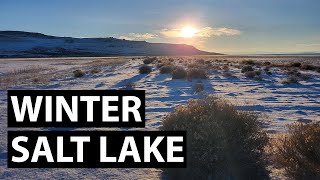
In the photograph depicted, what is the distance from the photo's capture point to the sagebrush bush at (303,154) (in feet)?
16.9

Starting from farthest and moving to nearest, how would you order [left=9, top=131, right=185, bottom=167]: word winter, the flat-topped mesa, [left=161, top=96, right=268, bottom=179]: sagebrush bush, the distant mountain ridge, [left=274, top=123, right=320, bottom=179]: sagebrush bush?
the distant mountain ridge, the flat-topped mesa, [left=9, top=131, right=185, bottom=167]: word winter, [left=161, top=96, right=268, bottom=179]: sagebrush bush, [left=274, top=123, right=320, bottom=179]: sagebrush bush

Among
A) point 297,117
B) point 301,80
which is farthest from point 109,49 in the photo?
point 297,117

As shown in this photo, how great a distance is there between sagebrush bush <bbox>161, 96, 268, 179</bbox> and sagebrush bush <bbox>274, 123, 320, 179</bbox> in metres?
0.40

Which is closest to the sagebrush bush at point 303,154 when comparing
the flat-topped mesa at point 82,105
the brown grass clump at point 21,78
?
the flat-topped mesa at point 82,105

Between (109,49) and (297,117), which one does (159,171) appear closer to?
(297,117)

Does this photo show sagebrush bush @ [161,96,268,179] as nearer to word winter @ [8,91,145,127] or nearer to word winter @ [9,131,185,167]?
word winter @ [9,131,185,167]

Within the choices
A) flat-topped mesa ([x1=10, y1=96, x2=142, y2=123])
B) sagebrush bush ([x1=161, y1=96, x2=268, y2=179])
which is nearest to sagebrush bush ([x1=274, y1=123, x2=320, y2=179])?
sagebrush bush ([x1=161, y1=96, x2=268, y2=179])

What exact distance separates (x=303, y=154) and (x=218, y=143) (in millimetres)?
1186

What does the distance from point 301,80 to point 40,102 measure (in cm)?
1804

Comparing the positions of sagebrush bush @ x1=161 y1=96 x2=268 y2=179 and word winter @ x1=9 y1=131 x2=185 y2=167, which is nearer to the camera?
sagebrush bush @ x1=161 y1=96 x2=268 y2=179

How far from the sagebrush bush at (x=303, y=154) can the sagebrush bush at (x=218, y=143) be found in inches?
15.8

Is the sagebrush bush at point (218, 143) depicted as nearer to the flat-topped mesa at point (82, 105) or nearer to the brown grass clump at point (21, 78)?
the flat-topped mesa at point (82, 105)

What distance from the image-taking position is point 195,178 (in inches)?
214

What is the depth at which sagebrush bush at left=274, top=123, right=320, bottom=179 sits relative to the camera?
203 inches
